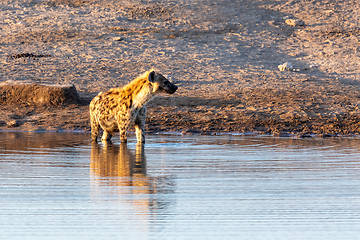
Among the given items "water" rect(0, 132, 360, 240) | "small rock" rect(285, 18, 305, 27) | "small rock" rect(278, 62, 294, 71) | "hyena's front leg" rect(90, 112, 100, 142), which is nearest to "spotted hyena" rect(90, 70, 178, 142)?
"hyena's front leg" rect(90, 112, 100, 142)

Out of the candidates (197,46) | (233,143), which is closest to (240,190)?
(233,143)

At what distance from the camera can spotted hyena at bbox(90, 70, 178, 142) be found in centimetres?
1180

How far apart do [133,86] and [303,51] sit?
12.2m

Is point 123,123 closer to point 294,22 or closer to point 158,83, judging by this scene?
point 158,83

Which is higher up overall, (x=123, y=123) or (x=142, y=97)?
(x=142, y=97)

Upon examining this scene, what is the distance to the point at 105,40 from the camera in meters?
23.0

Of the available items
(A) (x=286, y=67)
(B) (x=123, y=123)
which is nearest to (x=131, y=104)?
(B) (x=123, y=123)

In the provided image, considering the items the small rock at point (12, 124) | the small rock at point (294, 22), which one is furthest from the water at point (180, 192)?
the small rock at point (294, 22)

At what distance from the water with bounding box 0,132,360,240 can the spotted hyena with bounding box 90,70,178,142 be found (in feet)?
3.99

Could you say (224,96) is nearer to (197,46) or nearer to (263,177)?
(197,46)

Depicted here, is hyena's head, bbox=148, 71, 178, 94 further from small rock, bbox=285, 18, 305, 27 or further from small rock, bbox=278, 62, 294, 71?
small rock, bbox=285, 18, 305, 27

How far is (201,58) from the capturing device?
69.8ft

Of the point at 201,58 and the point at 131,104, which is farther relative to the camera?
the point at 201,58

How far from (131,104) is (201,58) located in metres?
9.76
